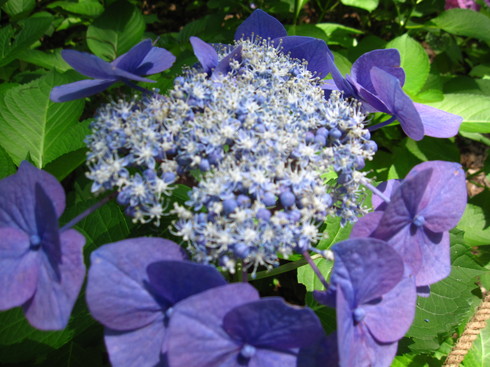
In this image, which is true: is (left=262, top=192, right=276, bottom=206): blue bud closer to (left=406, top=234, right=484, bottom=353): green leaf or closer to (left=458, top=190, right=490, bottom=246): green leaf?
(left=406, top=234, right=484, bottom=353): green leaf

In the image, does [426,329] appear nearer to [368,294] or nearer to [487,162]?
[368,294]

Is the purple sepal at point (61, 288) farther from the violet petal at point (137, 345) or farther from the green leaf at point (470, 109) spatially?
the green leaf at point (470, 109)

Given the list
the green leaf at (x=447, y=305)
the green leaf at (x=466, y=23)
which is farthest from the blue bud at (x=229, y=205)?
the green leaf at (x=466, y=23)

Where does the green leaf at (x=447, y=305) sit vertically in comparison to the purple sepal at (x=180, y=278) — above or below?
below

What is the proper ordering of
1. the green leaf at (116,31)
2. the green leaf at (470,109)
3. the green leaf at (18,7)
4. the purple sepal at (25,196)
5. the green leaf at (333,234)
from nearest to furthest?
1. the purple sepal at (25,196)
2. the green leaf at (333,234)
3. the green leaf at (470,109)
4. the green leaf at (116,31)
5. the green leaf at (18,7)

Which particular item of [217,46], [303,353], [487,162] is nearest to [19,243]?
[303,353]

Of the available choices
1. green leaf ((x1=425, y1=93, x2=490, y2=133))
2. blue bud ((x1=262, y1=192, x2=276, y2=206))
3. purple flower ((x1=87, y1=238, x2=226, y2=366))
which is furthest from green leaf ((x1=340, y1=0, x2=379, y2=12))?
purple flower ((x1=87, y1=238, x2=226, y2=366))

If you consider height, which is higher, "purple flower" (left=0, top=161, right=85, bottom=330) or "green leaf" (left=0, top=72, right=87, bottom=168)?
"purple flower" (left=0, top=161, right=85, bottom=330)
